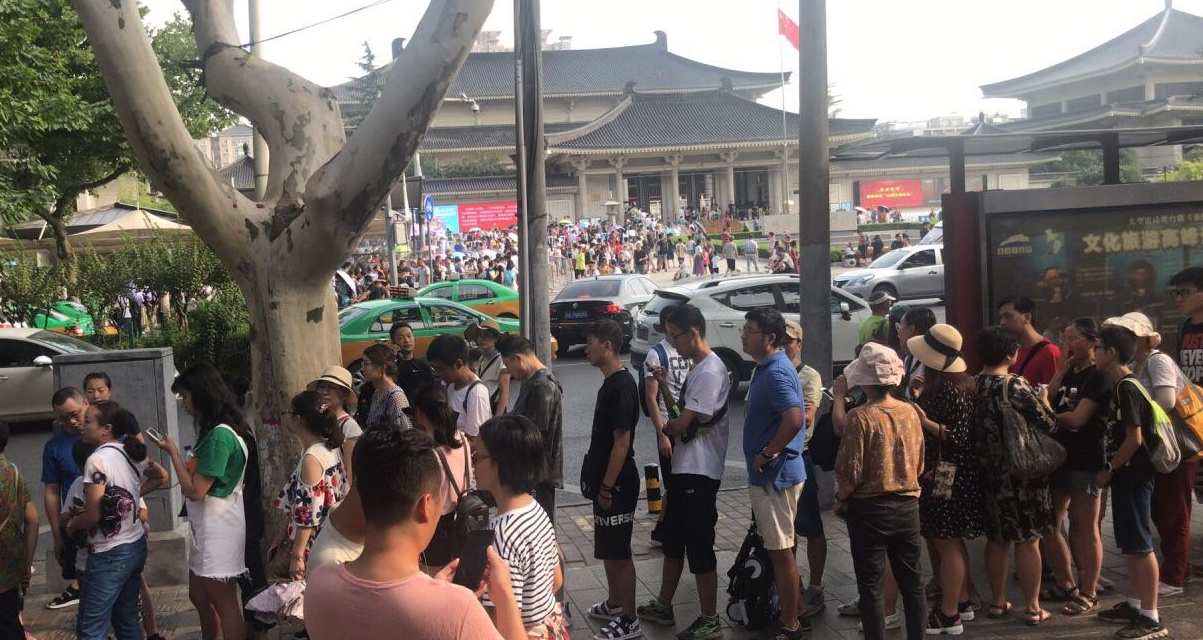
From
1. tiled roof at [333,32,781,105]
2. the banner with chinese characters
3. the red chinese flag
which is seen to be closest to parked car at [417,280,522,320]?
the banner with chinese characters

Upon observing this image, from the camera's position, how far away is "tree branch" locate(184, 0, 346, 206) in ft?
19.4

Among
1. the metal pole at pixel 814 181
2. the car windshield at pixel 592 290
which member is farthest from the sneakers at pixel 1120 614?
the car windshield at pixel 592 290

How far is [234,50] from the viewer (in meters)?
6.06

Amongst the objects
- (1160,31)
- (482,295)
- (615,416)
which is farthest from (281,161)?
(1160,31)

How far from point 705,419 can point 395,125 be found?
2.28 m

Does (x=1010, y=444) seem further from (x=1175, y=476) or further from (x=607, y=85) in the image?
(x=607, y=85)

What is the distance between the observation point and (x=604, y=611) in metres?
5.59

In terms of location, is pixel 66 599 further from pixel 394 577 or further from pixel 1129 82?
pixel 1129 82

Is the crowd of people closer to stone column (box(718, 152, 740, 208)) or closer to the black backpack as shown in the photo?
the black backpack

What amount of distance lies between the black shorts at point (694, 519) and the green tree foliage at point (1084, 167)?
40.9 metres

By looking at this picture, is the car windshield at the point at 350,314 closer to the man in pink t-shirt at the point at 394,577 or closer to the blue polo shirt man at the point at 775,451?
the blue polo shirt man at the point at 775,451

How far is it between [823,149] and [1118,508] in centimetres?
326

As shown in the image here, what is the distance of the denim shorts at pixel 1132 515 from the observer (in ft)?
16.6

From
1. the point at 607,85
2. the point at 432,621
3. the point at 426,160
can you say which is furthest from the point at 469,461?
the point at 607,85
